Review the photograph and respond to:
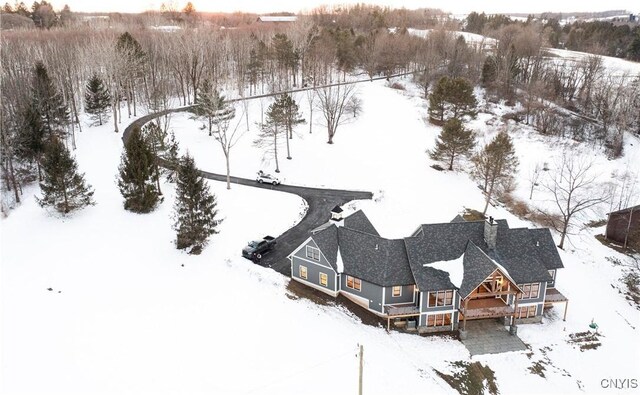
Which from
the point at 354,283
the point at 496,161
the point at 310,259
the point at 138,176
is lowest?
the point at 354,283

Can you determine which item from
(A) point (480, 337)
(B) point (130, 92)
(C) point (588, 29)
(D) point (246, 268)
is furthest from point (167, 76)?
(C) point (588, 29)

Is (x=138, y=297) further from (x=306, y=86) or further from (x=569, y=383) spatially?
(x=306, y=86)

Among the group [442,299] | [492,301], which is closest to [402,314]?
[442,299]

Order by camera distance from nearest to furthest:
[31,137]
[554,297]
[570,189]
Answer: [554,297], [31,137], [570,189]

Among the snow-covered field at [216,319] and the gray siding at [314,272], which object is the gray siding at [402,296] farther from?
the gray siding at [314,272]

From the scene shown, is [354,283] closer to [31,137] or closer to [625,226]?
[625,226]

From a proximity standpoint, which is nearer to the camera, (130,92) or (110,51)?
(110,51)
